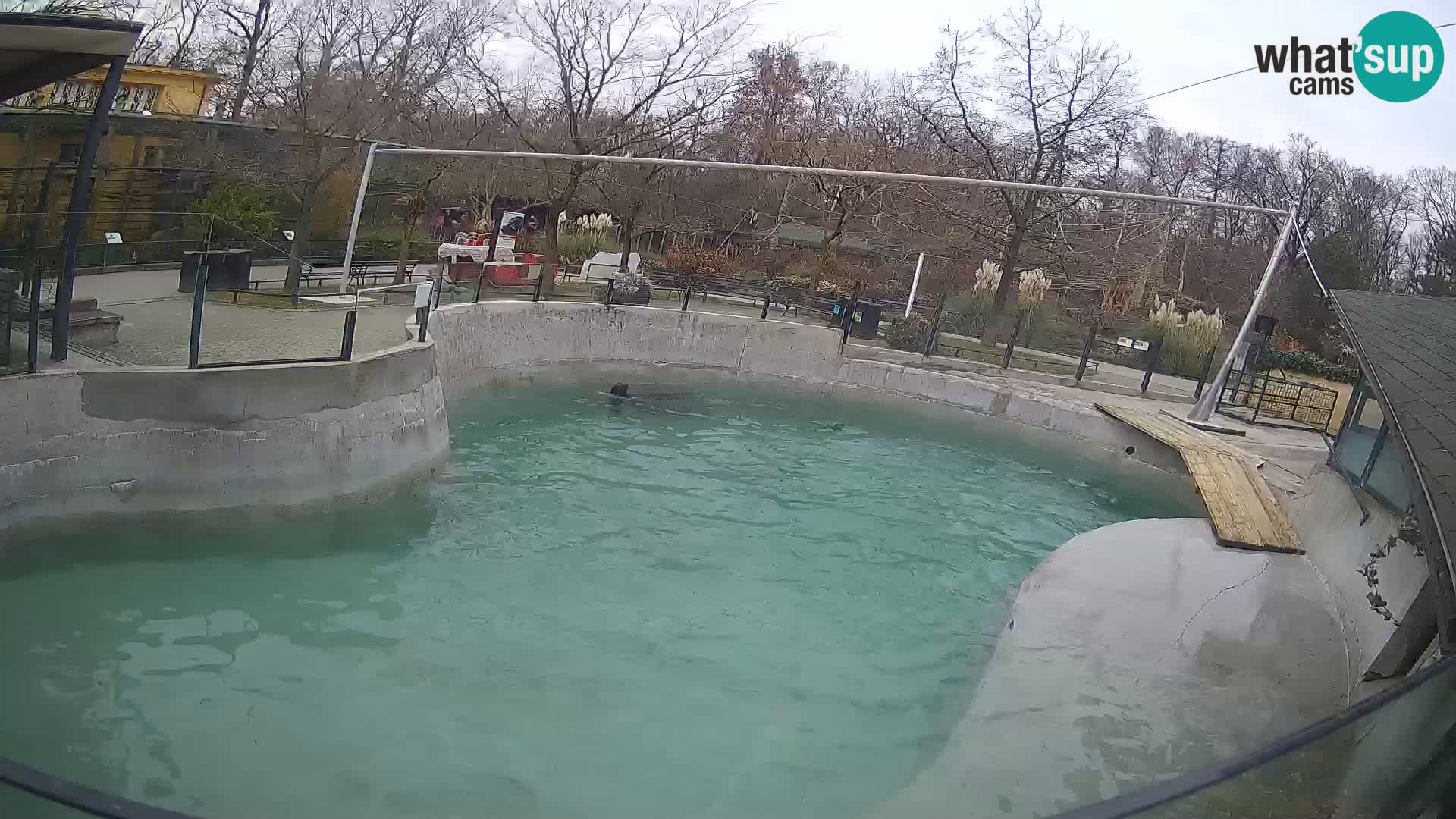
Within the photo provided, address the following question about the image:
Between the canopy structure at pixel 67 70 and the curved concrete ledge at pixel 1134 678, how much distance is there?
8461 mm

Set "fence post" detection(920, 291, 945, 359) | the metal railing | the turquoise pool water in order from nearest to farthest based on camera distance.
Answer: the turquoise pool water → the metal railing → "fence post" detection(920, 291, 945, 359)

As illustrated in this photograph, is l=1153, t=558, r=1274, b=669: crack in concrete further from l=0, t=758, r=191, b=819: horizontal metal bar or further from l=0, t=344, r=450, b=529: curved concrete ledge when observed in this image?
l=0, t=344, r=450, b=529: curved concrete ledge

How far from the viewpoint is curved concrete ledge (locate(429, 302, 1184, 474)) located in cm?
1723

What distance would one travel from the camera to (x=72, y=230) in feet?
30.1

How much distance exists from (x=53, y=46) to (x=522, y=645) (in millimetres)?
6314

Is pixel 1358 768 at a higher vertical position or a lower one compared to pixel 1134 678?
higher

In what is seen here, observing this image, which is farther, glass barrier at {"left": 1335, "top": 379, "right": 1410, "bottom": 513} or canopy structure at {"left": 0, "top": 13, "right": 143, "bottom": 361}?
canopy structure at {"left": 0, "top": 13, "right": 143, "bottom": 361}

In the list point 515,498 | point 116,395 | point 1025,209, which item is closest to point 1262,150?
point 1025,209

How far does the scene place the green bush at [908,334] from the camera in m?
22.1

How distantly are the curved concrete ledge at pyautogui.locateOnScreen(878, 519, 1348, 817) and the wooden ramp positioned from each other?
0.99ft

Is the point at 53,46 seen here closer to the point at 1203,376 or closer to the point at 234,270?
the point at 234,270

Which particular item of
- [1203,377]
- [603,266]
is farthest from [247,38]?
[1203,377]

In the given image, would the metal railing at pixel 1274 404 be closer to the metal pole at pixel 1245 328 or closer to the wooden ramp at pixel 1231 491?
the metal pole at pixel 1245 328

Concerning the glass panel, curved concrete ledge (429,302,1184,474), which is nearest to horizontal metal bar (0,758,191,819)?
the glass panel
